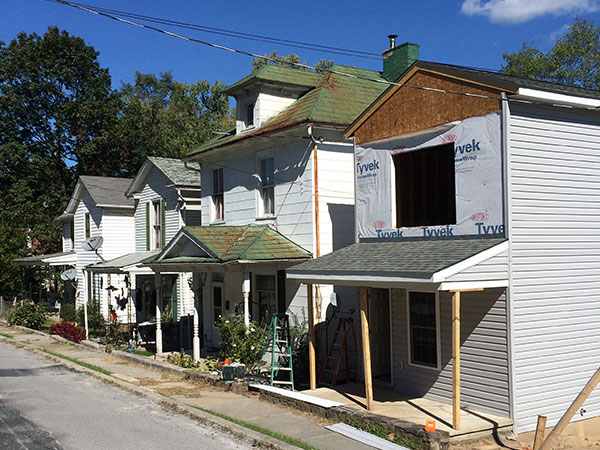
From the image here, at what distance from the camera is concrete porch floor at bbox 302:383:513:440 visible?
33.4 feet

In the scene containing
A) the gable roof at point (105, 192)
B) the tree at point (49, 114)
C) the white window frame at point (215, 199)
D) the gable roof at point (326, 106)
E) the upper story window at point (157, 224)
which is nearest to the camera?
the gable roof at point (326, 106)

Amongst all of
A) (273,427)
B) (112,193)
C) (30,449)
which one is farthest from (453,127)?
(112,193)

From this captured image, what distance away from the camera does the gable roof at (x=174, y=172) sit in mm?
23359

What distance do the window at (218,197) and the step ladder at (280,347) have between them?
221 inches

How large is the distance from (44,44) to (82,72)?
3256mm

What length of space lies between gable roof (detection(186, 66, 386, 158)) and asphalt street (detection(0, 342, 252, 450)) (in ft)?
26.1

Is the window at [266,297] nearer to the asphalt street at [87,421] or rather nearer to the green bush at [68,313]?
the asphalt street at [87,421]

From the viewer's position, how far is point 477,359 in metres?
11.3

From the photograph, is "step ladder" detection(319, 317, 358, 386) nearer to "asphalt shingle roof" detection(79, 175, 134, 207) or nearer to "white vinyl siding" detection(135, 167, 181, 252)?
"white vinyl siding" detection(135, 167, 181, 252)

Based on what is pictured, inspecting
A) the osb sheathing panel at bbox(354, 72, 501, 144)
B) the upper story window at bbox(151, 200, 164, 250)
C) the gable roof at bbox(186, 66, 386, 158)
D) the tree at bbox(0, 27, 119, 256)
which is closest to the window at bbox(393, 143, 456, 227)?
the osb sheathing panel at bbox(354, 72, 501, 144)

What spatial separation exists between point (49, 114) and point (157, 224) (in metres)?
26.6

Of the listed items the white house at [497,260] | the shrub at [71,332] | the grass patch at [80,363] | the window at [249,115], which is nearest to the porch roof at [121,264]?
the shrub at [71,332]

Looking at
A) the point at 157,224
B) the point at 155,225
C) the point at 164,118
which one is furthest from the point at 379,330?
the point at 164,118

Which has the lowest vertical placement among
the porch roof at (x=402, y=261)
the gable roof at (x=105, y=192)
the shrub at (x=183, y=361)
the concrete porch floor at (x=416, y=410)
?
the shrub at (x=183, y=361)
